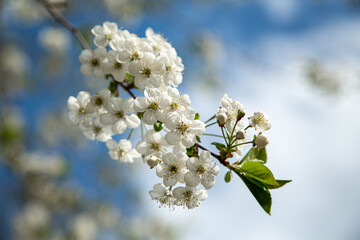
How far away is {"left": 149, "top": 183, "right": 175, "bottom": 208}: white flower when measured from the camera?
1487 mm

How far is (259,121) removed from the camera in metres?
1.43

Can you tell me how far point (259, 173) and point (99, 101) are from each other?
97cm

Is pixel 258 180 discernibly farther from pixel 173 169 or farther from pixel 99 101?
pixel 99 101

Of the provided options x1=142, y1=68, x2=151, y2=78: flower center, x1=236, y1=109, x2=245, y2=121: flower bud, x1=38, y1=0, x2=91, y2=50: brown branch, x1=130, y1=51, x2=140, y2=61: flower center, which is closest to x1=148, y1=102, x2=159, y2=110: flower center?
x1=142, y1=68, x2=151, y2=78: flower center

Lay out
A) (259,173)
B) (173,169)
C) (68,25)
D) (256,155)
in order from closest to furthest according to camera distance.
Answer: (259,173), (173,169), (256,155), (68,25)

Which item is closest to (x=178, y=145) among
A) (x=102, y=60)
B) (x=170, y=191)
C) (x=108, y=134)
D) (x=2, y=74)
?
(x=170, y=191)

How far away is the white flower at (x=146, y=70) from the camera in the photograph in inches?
59.8

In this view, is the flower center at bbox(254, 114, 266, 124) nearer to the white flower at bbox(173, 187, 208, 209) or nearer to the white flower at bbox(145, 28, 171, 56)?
the white flower at bbox(173, 187, 208, 209)

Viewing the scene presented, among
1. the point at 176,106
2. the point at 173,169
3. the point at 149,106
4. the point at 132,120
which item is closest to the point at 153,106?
the point at 149,106

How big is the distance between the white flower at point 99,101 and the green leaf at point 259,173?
0.84m

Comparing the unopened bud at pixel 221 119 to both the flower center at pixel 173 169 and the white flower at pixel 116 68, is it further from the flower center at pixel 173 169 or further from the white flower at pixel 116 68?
the white flower at pixel 116 68

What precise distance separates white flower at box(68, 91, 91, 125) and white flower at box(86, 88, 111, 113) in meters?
0.12

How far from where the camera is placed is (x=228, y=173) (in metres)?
1.36

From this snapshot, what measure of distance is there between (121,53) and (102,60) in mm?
160
